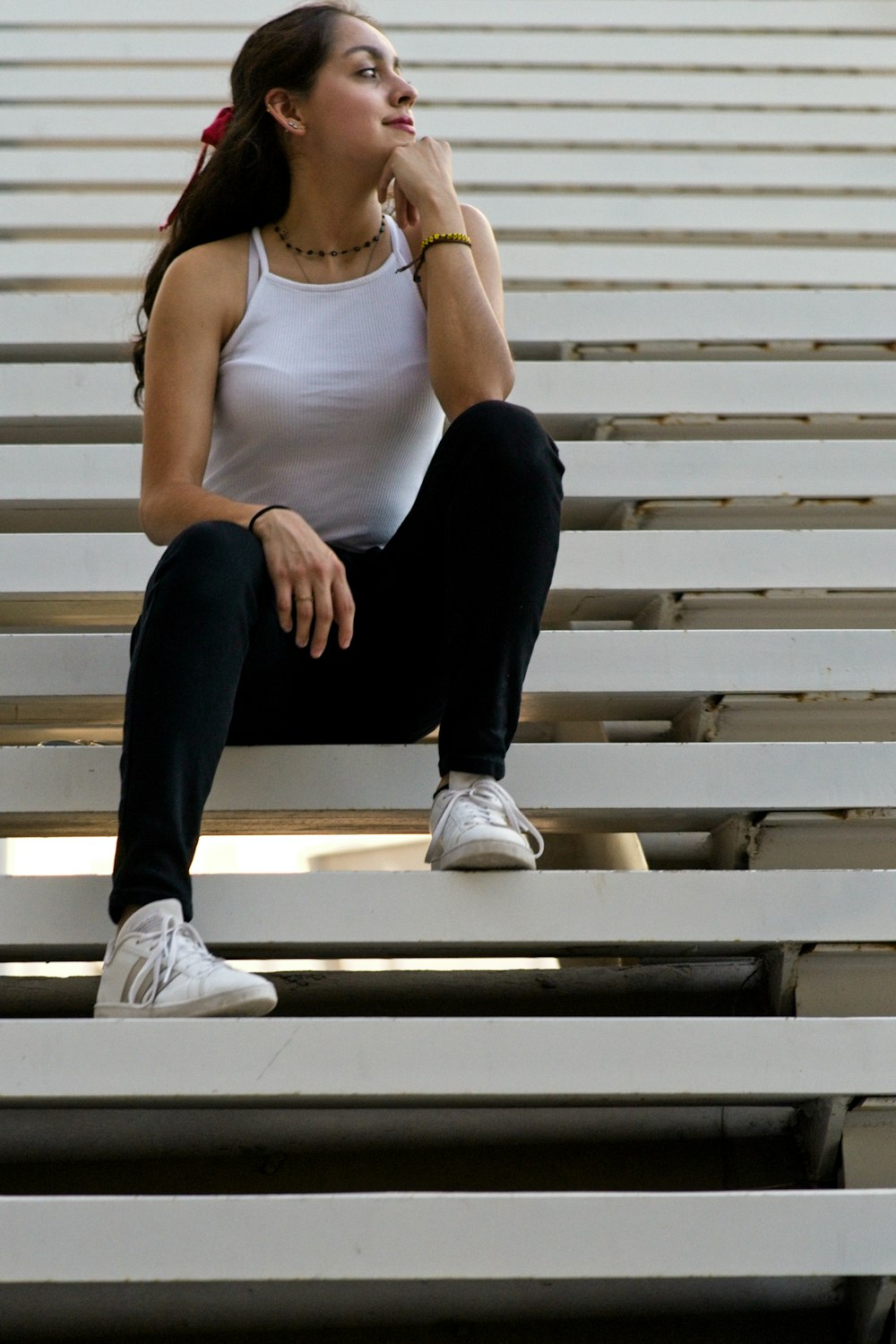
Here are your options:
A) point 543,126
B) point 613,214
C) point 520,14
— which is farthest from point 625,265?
point 520,14

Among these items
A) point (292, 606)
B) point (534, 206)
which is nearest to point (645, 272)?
point (534, 206)

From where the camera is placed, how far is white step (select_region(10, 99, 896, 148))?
7.64ft

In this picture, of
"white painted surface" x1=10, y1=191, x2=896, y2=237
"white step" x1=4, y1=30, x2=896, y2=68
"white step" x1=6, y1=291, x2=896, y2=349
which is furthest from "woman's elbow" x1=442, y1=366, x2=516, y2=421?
"white step" x1=4, y1=30, x2=896, y2=68

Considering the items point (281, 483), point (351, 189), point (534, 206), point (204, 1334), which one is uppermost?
point (534, 206)

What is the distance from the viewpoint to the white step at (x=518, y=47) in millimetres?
2410

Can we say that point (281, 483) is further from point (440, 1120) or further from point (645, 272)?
point (645, 272)

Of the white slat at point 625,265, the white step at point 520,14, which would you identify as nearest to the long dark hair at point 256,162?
the white slat at point 625,265

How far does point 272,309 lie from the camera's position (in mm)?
1489

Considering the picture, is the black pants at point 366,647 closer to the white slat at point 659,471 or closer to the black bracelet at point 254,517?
the black bracelet at point 254,517

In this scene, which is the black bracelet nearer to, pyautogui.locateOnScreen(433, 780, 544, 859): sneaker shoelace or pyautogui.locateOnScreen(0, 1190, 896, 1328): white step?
pyautogui.locateOnScreen(433, 780, 544, 859): sneaker shoelace

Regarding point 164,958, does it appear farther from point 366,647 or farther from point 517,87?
point 517,87

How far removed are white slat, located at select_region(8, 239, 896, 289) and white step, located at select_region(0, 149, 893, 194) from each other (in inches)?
6.3

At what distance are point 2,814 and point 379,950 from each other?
1.30 feet

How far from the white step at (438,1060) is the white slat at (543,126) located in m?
1.65
